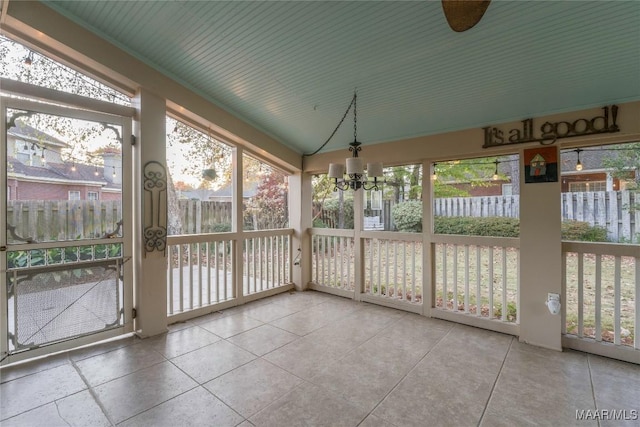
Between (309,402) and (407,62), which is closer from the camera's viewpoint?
(309,402)

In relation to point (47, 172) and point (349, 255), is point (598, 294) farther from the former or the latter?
point (47, 172)

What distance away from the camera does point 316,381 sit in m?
2.32

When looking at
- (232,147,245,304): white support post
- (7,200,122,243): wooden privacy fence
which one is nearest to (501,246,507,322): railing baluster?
(232,147,245,304): white support post

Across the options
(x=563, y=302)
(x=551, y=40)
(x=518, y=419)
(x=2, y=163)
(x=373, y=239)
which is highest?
(x=551, y=40)

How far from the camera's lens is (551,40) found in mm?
2146

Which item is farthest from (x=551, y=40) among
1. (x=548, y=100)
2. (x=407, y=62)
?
(x=407, y=62)

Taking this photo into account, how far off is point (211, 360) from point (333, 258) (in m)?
2.57

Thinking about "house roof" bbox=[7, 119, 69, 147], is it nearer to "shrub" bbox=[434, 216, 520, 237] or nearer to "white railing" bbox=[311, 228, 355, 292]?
"white railing" bbox=[311, 228, 355, 292]

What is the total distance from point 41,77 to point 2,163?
0.88 metres

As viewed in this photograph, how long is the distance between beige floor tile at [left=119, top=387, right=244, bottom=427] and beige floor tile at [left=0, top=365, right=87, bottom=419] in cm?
73

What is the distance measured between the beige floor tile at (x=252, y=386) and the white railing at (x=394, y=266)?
7.13ft

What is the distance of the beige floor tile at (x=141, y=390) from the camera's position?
1999mm

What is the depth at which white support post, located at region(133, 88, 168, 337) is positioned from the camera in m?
3.12

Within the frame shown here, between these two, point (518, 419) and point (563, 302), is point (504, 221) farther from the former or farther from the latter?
point (518, 419)
